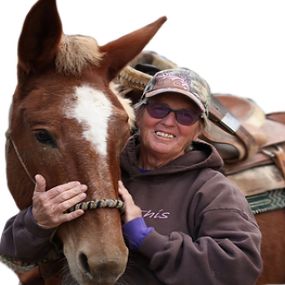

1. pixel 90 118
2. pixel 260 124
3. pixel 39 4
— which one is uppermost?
pixel 39 4

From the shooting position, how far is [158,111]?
8.45 feet

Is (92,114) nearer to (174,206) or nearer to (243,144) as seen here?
(174,206)

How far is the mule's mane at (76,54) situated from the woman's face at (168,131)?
0.31m

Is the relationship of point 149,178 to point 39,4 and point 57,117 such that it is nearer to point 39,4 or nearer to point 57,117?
point 57,117

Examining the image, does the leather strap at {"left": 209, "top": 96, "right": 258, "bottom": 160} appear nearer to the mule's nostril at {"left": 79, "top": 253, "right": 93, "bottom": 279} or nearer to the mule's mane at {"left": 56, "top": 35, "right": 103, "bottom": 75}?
the mule's mane at {"left": 56, "top": 35, "right": 103, "bottom": 75}

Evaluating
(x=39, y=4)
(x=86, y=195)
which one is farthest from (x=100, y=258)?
(x=39, y=4)

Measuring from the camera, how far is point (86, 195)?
2184 mm

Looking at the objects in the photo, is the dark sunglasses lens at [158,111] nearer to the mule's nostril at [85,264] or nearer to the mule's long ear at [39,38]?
the mule's long ear at [39,38]

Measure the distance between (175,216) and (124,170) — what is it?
1.07ft

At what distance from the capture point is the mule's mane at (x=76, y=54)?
2432 millimetres

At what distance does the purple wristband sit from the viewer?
2326mm

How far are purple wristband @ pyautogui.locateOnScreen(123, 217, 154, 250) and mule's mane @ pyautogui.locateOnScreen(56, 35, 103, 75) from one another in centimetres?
60

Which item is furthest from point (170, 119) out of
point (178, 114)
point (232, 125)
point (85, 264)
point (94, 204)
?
point (232, 125)

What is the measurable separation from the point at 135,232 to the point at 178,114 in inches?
20.5
